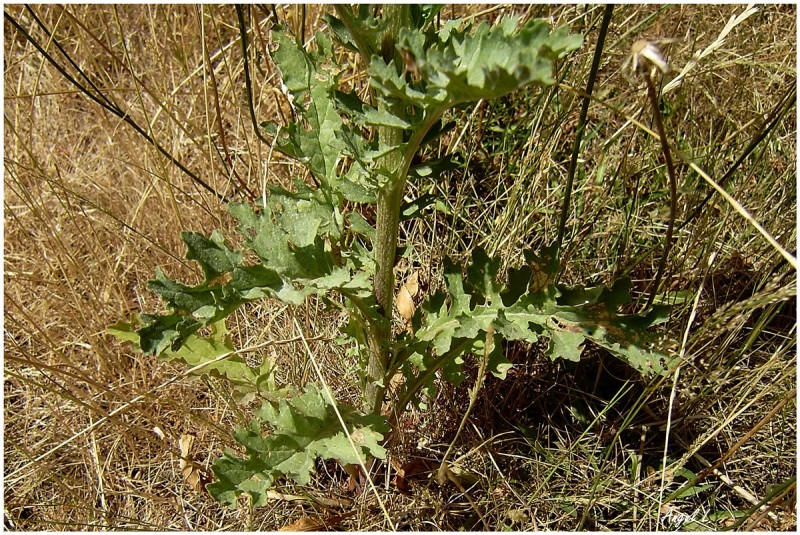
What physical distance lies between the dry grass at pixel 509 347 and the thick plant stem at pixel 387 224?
0.41 m

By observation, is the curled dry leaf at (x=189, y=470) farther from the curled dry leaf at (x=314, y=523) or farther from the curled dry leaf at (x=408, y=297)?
the curled dry leaf at (x=408, y=297)

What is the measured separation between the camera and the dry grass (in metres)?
2.07

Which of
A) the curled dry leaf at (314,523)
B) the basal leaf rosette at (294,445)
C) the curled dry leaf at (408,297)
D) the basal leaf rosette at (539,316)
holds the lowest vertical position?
the curled dry leaf at (314,523)

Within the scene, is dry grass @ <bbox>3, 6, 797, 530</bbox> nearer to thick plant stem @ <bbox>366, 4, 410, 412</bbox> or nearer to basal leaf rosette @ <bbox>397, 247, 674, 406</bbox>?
basal leaf rosette @ <bbox>397, 247, 674, 406</bbox>

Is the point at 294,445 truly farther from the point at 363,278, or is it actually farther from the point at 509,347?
the point at 509,347

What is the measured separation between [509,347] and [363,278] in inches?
37.1

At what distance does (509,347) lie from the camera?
2299mm

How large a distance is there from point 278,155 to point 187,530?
129 cm

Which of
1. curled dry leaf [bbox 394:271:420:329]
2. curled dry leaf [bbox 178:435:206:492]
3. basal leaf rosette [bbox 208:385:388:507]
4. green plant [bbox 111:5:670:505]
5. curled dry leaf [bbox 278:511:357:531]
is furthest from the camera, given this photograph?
curled dry leaf [bbox 394:271:420:329]

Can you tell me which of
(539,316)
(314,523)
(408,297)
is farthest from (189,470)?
(539,316)

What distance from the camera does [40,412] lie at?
2.29 meters

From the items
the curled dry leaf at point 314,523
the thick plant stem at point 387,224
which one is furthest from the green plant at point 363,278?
the curled dry leaf at point 314,523

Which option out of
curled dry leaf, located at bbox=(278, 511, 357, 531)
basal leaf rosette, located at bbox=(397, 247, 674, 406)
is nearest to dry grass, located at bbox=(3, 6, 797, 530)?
curled dry leaf, located at bbox=(278, 511, 357, 531)

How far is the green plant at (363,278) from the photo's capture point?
134 cm
